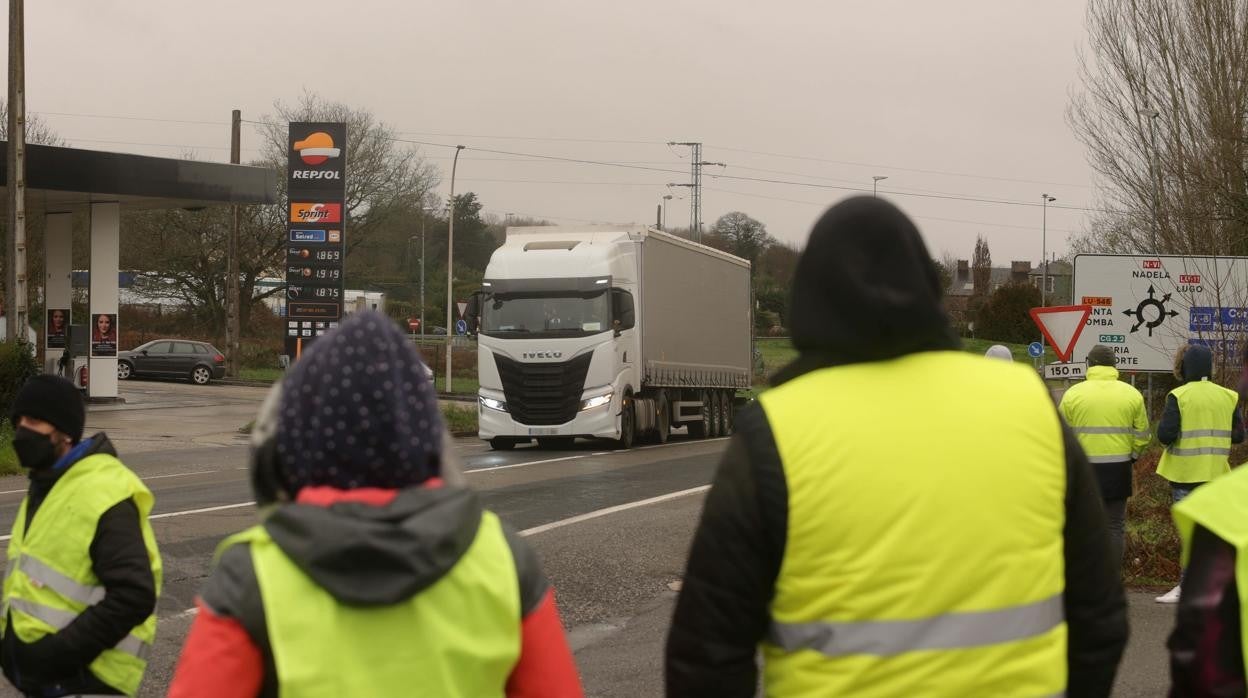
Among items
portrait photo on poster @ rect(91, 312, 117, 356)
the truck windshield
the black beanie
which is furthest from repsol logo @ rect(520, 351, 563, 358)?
the black beanie

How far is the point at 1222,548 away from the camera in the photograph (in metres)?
2.24

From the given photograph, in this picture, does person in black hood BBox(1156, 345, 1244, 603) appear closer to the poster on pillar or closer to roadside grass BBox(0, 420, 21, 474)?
roadside grass BBox(0, 420, 21, 474)

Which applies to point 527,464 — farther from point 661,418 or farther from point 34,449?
point 34,449

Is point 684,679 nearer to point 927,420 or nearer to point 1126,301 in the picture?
point 927,420

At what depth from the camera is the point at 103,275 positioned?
1266 inches

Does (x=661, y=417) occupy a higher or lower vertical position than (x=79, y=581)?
lower

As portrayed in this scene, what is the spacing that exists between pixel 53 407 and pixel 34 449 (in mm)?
146

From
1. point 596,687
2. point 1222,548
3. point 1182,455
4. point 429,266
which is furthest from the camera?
point 429,266

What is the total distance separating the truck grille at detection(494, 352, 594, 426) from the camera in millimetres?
23531

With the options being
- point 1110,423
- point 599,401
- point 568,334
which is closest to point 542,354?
point 568,334

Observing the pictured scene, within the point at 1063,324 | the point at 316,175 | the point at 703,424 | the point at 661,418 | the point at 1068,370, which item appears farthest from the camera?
the point at 316,175

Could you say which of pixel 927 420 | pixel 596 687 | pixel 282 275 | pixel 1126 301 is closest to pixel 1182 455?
pixel 596 687

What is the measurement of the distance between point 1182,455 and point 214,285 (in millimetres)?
51341

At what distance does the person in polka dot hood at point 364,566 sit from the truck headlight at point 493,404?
71.1 ft
